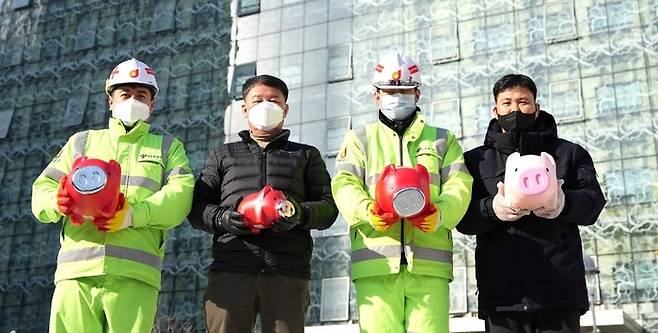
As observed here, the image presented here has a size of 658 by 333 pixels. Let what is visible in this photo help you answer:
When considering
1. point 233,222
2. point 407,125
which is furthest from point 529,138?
point 233,222

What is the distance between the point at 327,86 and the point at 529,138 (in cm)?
2151

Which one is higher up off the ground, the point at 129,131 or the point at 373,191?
the point at 129,131

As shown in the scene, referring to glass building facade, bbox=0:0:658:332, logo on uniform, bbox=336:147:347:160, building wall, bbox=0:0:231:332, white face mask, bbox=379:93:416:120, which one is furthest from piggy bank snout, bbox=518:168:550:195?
building wall, bbox=0:0:231:332

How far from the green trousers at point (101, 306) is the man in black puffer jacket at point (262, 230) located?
1.14ft

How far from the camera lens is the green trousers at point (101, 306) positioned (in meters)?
4.04

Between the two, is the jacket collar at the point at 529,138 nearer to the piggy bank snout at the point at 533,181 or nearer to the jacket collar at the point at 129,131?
the piggy bank snout at the point at 533,181

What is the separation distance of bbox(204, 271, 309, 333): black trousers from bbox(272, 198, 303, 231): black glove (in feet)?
0.88

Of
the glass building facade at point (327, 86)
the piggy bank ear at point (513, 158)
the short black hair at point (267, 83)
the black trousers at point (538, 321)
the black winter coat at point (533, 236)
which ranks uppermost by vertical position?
the glass building facade at point (327, 86)

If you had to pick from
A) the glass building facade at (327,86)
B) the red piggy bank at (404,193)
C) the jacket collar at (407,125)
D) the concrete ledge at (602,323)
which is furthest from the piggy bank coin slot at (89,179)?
the glass building facade at (327,86)

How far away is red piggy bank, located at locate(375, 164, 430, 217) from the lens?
3.78 meters

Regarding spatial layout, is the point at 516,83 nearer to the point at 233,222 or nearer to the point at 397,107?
the point at 397,107

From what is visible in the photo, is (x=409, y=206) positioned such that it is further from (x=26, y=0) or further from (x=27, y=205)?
(x=26, y=0)

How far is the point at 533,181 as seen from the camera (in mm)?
3857

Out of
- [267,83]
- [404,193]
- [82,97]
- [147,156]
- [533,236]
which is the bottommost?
[533,236]
